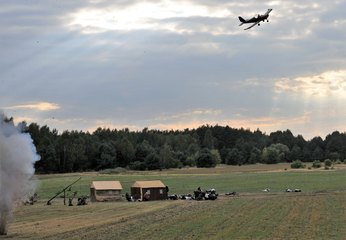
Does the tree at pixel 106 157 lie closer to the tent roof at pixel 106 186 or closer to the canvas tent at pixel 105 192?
the tent roof at pixel 106 186

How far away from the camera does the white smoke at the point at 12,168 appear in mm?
39375

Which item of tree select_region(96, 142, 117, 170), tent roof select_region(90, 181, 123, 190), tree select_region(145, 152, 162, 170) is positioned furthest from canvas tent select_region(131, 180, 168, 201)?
tree select_region(96, 142, 117, 170)

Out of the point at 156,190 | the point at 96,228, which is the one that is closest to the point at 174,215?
the point at 96,228

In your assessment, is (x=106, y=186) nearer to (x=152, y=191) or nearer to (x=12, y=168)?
(x=152, y=191)

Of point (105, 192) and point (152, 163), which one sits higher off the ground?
point (152, 163)

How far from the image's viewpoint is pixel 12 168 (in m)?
39.8

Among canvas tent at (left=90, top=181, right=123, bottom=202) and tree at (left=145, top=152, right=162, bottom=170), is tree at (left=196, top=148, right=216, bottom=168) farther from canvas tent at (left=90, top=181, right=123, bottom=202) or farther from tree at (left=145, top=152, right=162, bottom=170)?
canvas tent at (left=90, top=181, right=123, bottom=202)

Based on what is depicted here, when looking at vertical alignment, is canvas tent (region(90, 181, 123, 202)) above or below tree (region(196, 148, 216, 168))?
below

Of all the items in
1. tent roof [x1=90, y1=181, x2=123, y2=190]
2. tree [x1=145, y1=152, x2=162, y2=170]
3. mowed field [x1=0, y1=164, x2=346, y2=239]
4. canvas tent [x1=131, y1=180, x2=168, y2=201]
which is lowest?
mowed field [x1=0, y1=164, x2=346, y2=239]

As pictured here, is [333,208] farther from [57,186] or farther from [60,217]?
[57,186]

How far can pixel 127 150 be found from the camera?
197500 mm

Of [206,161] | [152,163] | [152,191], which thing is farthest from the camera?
[206,161]

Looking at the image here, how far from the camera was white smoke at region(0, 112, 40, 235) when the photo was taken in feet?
129

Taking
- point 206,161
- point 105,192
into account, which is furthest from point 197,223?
point 206,161
